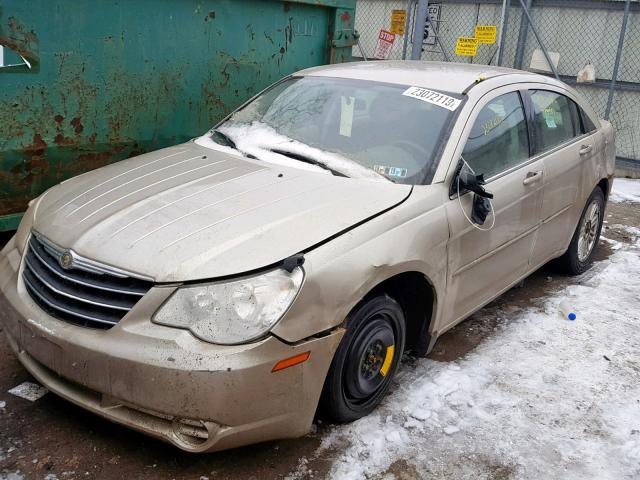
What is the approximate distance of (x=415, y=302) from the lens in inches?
136

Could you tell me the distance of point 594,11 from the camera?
966cm

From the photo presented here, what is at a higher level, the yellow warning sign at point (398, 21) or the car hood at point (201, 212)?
the yellow warning sign at point (398, 21)

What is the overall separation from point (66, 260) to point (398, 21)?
31.6 ft

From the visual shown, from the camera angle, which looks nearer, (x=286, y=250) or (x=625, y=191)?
(x=286, y=250)

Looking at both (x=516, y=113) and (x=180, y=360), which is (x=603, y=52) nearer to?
(x=516, y=113)

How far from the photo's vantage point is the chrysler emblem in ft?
9.04

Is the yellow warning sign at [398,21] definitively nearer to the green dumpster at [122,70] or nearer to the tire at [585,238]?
the green dumpster at [122,70]

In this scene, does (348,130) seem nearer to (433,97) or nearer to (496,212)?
(433,97)

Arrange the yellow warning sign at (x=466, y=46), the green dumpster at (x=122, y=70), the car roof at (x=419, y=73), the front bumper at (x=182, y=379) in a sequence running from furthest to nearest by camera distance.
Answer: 1. the yellow warning sign at (x=466, y=46)
2. the green dumpster at (x=122, y=70)
3. the car roof at (x=419, y=73)
4. the front bumper at (x=182, y=379)

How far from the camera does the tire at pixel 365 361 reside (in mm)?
2928

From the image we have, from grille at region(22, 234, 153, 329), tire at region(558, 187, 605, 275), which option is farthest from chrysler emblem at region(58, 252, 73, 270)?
tire at region(558, 187, 605, 275)

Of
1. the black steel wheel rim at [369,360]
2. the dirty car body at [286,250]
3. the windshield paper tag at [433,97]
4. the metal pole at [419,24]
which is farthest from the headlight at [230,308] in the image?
the metal pole at [419,24]

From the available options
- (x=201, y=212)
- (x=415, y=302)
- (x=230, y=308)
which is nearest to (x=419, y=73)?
(x=415, y=302)

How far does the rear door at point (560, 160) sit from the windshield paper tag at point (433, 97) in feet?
2.87
